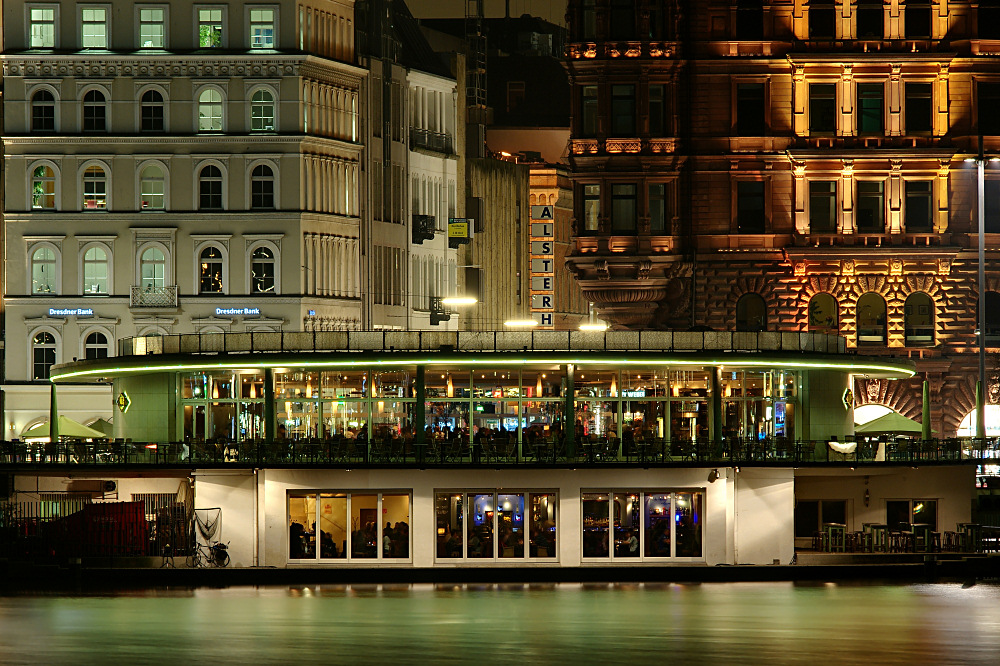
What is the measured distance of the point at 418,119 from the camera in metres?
122

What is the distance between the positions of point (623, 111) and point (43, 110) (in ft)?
104

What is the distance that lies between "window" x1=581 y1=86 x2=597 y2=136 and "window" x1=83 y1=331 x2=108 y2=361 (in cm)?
2845

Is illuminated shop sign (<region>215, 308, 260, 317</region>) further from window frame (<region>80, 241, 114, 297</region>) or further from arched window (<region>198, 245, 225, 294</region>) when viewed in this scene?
window frame (<region>80, 241, 114, 297</region>)

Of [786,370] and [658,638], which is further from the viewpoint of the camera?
[786,370]

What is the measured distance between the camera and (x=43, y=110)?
105 meters

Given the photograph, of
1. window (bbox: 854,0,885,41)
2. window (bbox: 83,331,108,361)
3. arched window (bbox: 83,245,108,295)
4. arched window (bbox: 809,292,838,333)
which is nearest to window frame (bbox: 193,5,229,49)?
arched window (bbox: 83,245,108,295)

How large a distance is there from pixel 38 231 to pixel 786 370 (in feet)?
162

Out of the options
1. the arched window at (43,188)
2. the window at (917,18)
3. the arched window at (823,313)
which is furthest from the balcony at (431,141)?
the window at (917,18)

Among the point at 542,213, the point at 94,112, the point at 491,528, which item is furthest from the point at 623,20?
the point at 542,213

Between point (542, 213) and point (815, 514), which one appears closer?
point (815, 514)

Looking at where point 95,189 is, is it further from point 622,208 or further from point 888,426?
point 888,426

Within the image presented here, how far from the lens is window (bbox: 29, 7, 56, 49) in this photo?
105 m

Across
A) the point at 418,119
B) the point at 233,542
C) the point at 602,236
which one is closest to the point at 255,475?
the point at 233,542

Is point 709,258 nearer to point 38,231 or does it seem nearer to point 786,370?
point 786,370
